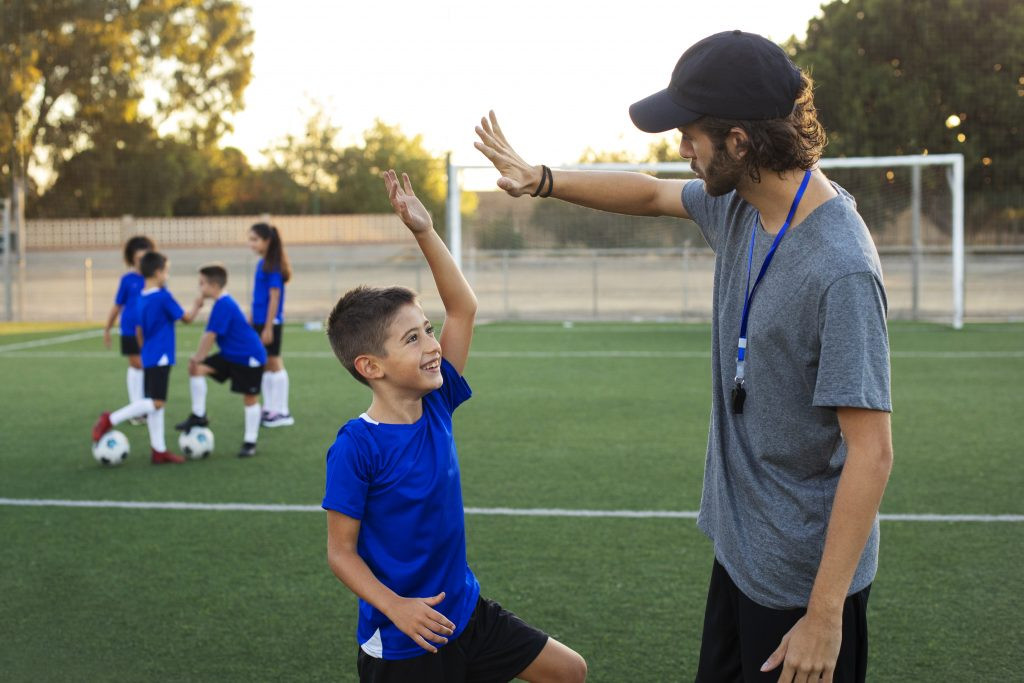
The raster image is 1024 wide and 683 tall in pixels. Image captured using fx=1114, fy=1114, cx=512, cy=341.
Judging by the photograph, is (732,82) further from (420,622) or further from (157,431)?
(157,431)

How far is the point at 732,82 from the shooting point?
6.74 ft

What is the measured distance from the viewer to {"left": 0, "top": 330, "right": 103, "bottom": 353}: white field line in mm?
16578

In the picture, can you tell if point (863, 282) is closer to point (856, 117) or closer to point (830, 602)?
point (830, 602)

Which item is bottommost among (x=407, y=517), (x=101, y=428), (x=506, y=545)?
(x=506, y=545)

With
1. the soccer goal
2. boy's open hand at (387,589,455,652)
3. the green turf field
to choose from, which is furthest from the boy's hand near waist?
the soccer goal

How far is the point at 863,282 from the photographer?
1.97 m

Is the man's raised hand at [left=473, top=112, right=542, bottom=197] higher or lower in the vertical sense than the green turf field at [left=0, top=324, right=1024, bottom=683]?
higher

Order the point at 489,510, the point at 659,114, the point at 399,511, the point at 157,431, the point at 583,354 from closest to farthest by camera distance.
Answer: the point at 659,114, the point at 399,511, the point at 489,510, the point at 157,431, the point at 583,354

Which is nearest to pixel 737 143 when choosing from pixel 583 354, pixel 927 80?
pixel 583 354

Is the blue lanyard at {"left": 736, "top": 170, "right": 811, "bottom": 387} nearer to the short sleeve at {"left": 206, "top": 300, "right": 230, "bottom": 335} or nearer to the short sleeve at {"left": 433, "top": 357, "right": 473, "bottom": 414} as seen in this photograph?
the short sleeve at {"left": 433, "top": 357, "right": 473, "bottom": 414}

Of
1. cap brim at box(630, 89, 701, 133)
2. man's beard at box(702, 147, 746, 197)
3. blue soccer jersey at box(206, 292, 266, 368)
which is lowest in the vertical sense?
blue soccer jersey at box(206, 292, 266, 368)

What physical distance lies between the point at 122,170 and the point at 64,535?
42223mm

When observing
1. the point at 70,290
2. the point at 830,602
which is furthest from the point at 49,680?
the point at 70,290

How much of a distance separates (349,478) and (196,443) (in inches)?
226
